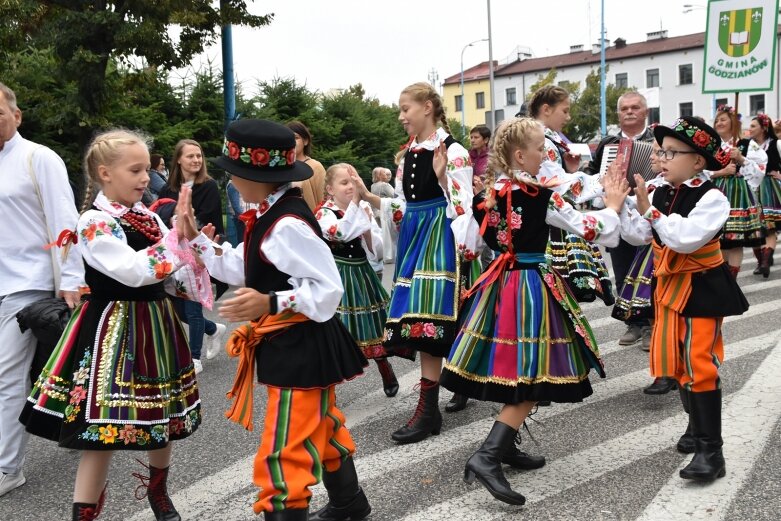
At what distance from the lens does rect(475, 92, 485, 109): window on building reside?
73.6 meters

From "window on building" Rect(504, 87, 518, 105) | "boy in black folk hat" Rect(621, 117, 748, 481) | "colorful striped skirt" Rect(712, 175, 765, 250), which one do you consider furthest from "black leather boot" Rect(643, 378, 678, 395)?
"window on building" Rect(504, 87, 518, 105)

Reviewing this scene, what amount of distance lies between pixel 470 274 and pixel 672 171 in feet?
4.54

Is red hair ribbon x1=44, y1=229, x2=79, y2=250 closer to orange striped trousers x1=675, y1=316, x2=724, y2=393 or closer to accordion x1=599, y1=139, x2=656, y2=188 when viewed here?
orange striped trousers x1=675, y1=316, x2=724, y2=393

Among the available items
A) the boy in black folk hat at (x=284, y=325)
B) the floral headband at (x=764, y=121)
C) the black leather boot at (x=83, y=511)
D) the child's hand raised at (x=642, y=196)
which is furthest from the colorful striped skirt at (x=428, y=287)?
the floral headband at (x=764, y=121)

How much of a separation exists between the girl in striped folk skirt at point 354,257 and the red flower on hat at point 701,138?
2.11 metres

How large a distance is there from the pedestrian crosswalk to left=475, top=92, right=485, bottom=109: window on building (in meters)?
69.9

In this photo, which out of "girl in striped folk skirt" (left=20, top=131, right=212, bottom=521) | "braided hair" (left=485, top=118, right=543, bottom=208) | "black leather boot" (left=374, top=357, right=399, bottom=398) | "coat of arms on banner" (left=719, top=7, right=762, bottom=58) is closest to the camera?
"girl in striped folk skirt" (left=20, top=131, right=212, bottom=521)

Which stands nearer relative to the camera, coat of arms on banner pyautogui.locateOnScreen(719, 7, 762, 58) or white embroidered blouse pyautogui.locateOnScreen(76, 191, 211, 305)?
white embroidered blouse pyautogui.locateOnScreen(76, 191, 211, 305)

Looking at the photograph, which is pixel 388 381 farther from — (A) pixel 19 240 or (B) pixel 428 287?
(A) pixel 19 240

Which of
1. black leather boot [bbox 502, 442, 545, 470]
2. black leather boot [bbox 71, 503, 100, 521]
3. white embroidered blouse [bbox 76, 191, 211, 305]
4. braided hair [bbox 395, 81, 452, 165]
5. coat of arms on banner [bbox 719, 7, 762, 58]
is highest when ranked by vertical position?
coat of arms on banner [bbox 719, 7, 762, 58]

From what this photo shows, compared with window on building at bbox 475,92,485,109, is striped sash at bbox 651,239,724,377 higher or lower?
lower

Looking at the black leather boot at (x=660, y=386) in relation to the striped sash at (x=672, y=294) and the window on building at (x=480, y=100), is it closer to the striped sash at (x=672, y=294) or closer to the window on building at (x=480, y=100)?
the striped sash at (x=672, y=294)

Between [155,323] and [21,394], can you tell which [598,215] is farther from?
[21,394]

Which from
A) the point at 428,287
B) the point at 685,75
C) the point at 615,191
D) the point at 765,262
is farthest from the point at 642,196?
the point at 685,75
